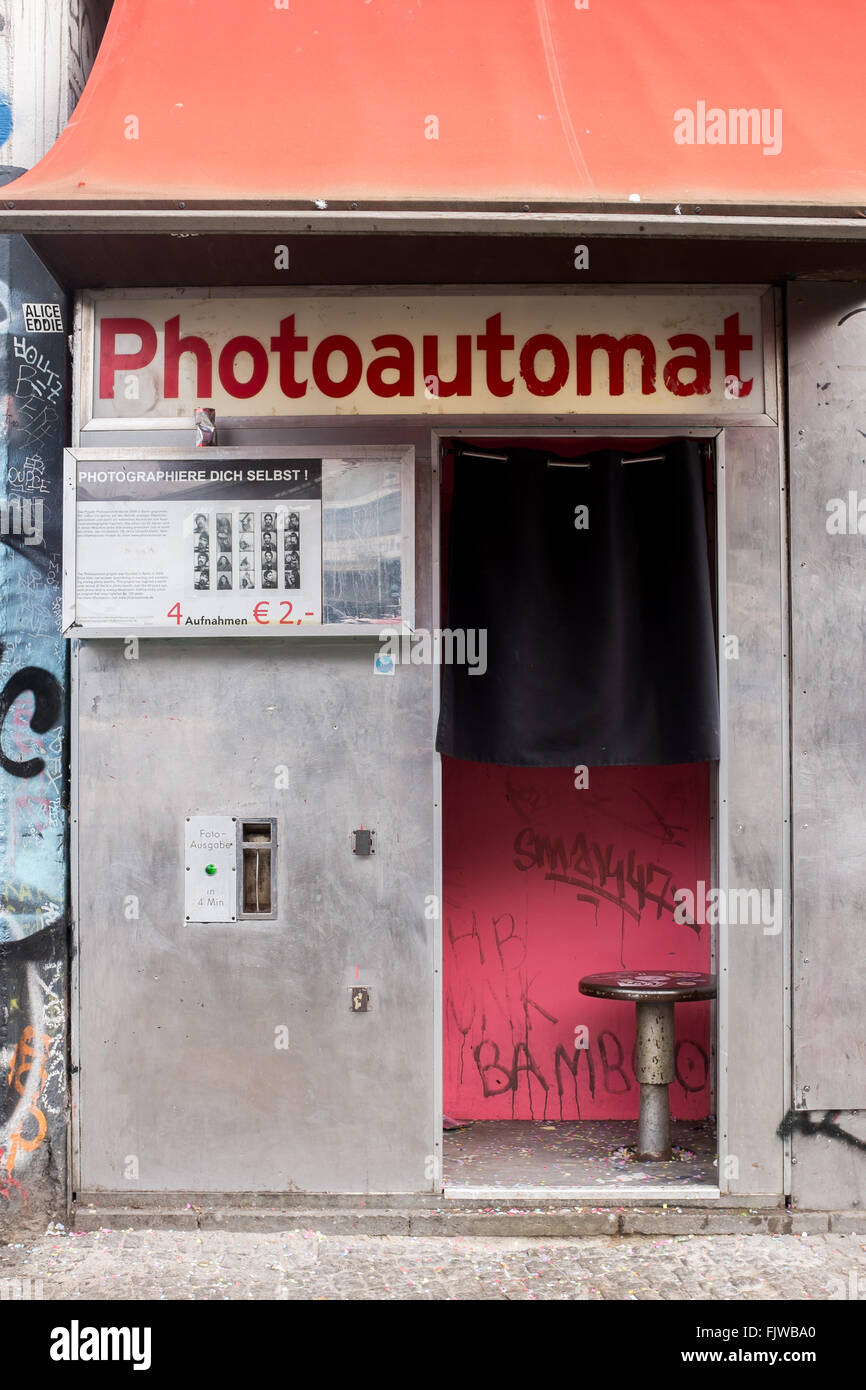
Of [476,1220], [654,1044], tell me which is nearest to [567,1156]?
[654,1044]

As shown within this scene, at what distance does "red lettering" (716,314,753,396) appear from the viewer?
18.4 ft

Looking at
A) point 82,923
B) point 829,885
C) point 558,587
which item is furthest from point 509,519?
point 82,923

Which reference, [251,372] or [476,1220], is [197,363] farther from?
[476,1220]

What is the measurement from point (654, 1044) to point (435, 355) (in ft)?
11.2

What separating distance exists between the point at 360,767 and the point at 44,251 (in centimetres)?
260

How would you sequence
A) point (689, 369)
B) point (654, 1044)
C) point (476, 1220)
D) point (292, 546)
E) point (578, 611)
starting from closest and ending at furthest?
point (476, 1220)
point (292, 546)
point (689, 369)
point (578, 611)
point (654, 1044)

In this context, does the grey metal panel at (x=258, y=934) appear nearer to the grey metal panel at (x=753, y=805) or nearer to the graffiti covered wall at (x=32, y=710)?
the graffiti covered wall at (x=32, y=710)

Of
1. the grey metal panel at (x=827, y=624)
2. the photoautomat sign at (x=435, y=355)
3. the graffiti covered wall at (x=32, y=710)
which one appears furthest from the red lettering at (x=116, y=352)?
the grey metal panel at (x=827, y=624)

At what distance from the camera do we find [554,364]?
561cm

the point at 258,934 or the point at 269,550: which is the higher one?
the point at 269,550

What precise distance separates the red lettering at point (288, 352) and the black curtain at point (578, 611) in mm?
943

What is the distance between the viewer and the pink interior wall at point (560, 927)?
6676mm

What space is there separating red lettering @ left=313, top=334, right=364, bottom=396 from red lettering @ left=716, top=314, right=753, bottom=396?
1655 millimetres

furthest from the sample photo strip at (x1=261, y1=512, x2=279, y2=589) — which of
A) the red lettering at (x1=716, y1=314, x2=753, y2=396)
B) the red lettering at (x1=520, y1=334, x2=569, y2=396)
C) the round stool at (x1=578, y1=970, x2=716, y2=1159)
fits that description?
the round stool at (x1=578, y1=970, x2=716, y2=1159)
